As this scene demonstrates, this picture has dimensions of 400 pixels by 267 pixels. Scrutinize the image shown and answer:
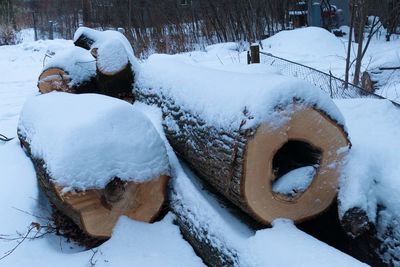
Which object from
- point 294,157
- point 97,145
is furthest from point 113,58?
point 294,157

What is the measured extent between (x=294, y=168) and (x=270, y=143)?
13.9 inches

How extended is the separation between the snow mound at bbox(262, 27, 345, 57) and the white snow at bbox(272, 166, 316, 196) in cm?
654

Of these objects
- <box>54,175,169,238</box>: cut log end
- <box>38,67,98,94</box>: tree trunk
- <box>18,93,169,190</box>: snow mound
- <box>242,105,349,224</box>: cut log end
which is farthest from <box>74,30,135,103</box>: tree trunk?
<box>242,105,349,224</box>: cut log end

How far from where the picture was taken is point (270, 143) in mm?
2141

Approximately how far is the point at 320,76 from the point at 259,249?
10.8ft

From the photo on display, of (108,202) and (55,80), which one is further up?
(55,80)

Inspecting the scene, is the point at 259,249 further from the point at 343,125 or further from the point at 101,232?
the point at 101,232

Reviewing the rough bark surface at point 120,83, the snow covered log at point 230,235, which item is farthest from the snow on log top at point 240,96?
the rough bark surface at point 120,83

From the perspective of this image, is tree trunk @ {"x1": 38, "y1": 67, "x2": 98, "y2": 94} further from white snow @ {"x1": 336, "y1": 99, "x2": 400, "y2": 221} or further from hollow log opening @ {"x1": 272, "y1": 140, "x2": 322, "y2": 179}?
white snow @ {"x1": 336, "y1": 99, "x2": 400, "y2": 221}

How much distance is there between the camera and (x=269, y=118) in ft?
6.91

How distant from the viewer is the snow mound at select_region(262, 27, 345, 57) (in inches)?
345

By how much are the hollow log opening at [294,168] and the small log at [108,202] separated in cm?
77

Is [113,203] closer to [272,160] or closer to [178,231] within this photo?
[178,231]

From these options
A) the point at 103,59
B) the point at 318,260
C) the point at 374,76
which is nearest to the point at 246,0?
the point at 374,76
